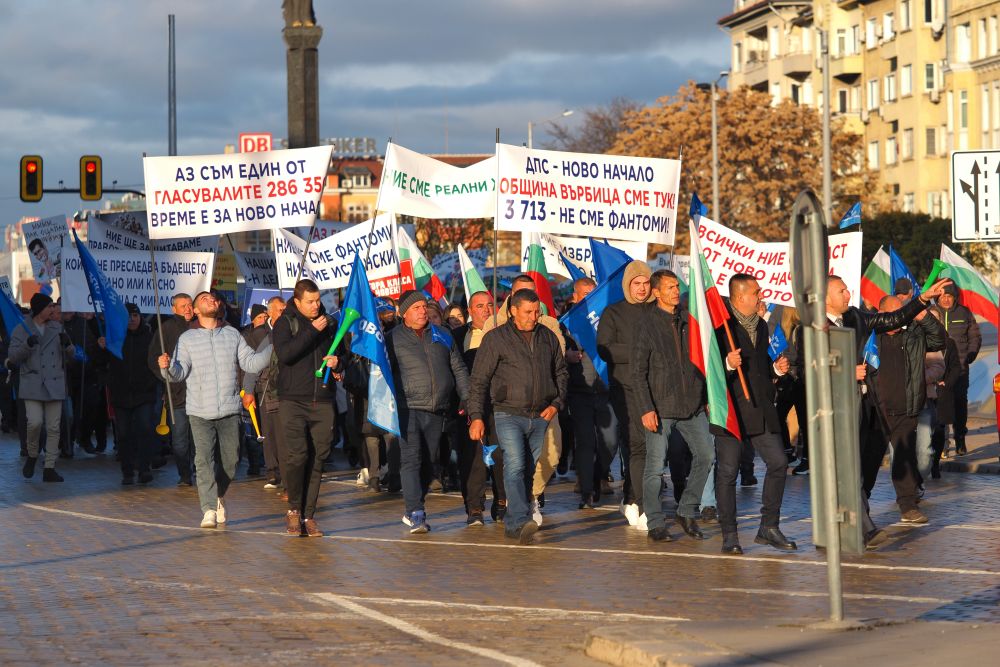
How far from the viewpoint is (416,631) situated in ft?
30.5

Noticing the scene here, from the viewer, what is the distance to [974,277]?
69.8 ft

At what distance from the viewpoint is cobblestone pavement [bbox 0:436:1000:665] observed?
9.02 meters

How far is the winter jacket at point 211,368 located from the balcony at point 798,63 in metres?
78.3

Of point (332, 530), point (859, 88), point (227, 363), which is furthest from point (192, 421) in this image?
point (859, 88)

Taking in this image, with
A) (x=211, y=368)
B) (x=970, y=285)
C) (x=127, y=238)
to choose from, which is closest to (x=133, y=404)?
(x=211, y=368)

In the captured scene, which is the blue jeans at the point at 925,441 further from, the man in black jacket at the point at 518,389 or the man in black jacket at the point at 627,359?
the man in black jacket at the point at 518,389

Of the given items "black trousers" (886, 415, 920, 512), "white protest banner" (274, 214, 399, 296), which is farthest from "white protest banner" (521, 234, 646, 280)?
"black trousers" (886, 415, 920, 512)

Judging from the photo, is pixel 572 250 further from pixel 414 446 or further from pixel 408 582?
pixel 408 582

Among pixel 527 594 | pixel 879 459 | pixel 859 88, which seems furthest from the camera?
pixel 859 88

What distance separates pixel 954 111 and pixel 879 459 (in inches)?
2565

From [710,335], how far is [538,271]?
627 centimetres

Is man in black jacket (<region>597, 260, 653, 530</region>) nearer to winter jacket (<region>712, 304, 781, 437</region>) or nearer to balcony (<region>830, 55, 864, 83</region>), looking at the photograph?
winter jacket (<region>712, 304, 781, 437</region>)

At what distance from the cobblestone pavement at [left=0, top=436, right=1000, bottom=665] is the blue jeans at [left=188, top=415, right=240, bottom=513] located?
29cm

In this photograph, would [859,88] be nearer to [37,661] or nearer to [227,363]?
[227,363]
